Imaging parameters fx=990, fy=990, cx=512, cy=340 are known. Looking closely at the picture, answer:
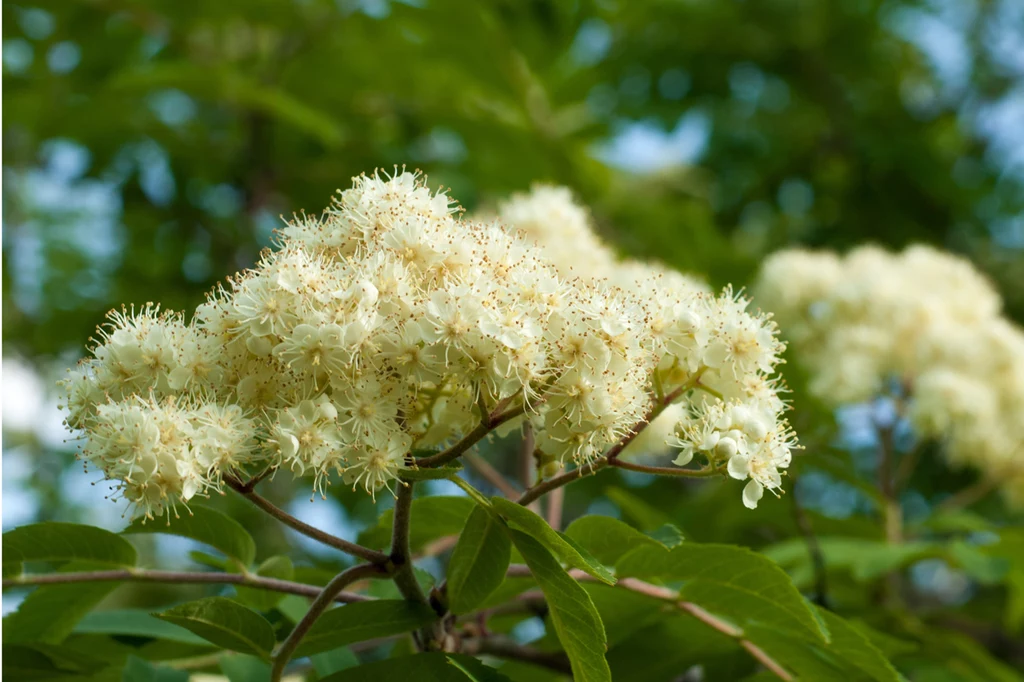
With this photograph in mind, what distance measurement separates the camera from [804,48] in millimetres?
5828

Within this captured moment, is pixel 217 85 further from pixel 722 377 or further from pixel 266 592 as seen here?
pixel 722 377

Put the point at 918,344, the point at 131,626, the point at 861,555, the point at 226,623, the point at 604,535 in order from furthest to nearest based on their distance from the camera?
the point at 918,344 → the point at 861,555 → the point at 131,626 → the point at 604,535 → the point at 226,623

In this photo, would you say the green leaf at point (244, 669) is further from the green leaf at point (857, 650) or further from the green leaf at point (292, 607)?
the green leaf at point (857, 650)

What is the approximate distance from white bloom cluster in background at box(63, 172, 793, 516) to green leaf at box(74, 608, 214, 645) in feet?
1.94

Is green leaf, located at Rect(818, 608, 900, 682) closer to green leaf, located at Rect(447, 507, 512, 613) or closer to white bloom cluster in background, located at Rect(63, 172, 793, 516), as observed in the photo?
white bloom cluster in background, located at Rect(63, 172, 793, 516)

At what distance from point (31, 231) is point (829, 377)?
17.7 feet

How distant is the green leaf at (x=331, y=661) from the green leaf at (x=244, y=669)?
0.35 ft

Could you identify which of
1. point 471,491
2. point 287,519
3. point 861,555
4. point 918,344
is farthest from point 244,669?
point 918,344

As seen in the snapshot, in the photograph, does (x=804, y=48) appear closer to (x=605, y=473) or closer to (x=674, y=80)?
(x=674, y=80)

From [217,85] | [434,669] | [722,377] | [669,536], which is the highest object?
[217,85]

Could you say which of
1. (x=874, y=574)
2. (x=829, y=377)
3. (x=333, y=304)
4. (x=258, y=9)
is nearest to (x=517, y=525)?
(x=333, y=304)

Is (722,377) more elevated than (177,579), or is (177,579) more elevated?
(722,377)

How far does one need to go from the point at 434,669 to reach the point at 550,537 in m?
0.35

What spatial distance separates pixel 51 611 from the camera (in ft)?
6.81
